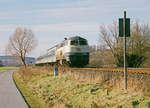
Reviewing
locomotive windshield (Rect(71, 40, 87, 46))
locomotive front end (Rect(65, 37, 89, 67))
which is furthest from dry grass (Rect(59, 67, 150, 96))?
locomotive windshield (Rect(71, 40, 87, 46))

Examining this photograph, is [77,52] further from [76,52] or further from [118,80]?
[118,80]

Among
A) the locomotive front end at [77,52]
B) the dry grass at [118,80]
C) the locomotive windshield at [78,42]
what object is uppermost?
the locomotive windshield at [78,42]

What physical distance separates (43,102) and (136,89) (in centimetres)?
534

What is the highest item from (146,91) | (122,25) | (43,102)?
(122,25)

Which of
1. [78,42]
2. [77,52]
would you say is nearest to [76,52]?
[77,52]

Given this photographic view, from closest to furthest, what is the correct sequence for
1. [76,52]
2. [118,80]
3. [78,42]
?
[118,80]
[76,52]
[78,42]

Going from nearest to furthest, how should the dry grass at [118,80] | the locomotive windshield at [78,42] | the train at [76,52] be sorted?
the dry grass at [118,80]
the train at [76,52]
the locomotive windshield at [78,42]

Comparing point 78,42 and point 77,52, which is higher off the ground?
point 78,42

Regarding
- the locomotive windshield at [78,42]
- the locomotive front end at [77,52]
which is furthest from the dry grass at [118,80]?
the locomotive windshield at [78,42]

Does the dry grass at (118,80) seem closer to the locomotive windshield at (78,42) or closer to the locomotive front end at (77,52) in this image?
the locomotive front end at (77,52)

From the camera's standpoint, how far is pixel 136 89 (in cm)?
1063

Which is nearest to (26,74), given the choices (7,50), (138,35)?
(138,35)

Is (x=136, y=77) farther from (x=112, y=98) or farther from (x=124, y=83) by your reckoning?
(x=112, y=98)

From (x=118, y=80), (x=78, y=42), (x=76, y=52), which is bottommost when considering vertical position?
(x=118, y=80)
